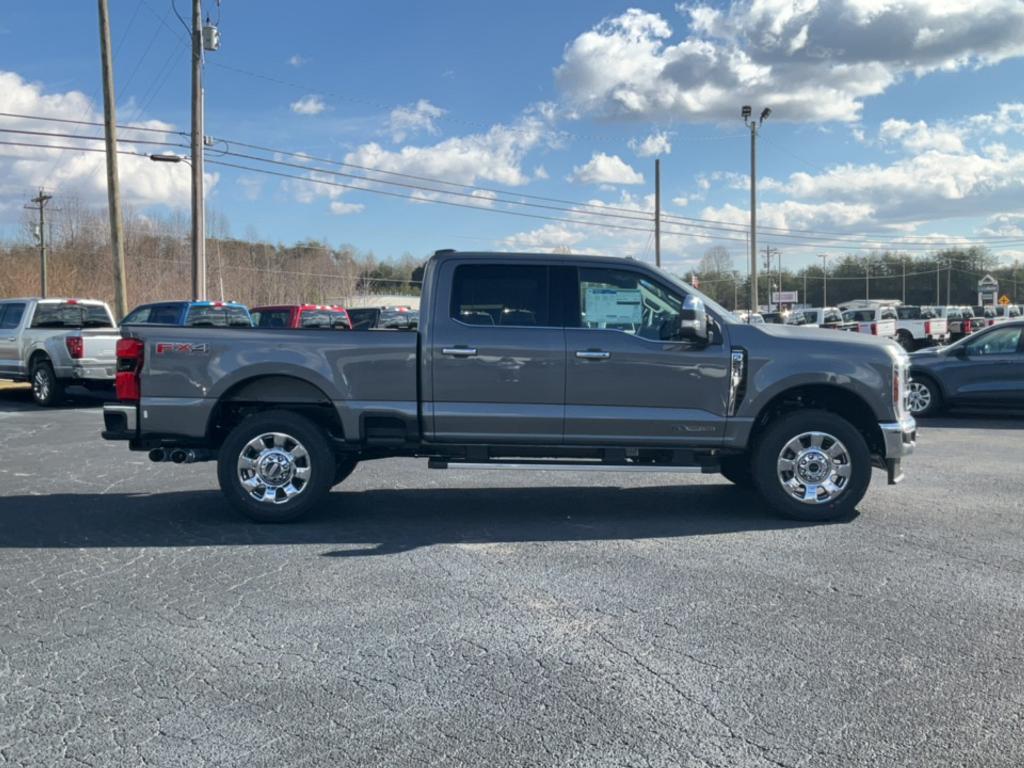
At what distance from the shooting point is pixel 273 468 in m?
6.88

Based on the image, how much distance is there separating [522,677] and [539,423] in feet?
10.0

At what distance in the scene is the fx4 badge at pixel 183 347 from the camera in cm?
688

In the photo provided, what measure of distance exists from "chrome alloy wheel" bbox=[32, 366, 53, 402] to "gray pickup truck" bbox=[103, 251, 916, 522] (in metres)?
10.3

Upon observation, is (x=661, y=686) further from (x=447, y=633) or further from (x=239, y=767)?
(x=239, y=767)

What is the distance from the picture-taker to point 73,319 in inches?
663

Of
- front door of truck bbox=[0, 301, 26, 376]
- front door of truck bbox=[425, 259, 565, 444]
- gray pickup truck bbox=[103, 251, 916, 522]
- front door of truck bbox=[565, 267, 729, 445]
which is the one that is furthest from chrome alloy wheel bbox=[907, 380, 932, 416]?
front door of truck bbox=[0, 301, 26, 376]

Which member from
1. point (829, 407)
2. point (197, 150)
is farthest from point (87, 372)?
point (829, 407)

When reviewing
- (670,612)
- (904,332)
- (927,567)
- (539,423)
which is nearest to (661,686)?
(670,612)

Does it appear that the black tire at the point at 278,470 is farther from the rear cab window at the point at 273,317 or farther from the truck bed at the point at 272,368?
the rear cab window at the point at 273,317

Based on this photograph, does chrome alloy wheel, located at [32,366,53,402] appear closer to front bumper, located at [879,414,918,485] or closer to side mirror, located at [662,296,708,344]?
side mirror, located at [662,296,708,344]

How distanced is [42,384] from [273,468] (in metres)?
11.2

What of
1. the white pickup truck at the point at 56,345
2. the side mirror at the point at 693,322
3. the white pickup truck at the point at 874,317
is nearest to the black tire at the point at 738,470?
the side mirror at the point at 693,322

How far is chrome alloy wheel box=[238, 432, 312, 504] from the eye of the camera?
688 centimetres

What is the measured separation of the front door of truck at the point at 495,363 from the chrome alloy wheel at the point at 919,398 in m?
9.32
